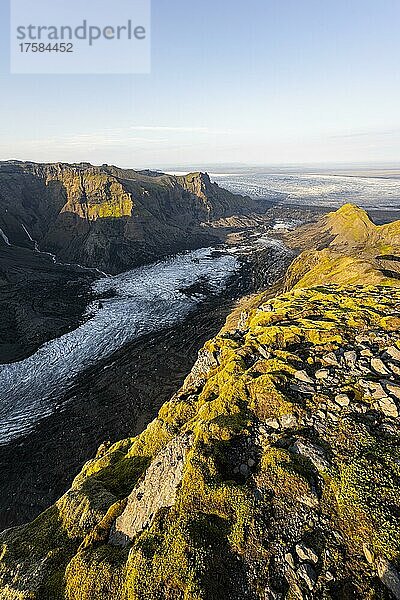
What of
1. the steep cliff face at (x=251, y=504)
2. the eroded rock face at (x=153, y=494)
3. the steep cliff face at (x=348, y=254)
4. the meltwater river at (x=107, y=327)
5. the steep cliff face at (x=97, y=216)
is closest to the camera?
the steep cliff face at (x=251, y=504)

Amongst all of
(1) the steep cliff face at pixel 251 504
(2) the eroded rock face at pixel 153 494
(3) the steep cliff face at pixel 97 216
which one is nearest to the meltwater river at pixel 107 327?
(3) the steep cliff face at pixel 97 216

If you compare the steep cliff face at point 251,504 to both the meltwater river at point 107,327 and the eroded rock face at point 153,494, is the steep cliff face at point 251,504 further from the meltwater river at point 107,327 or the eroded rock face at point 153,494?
the meltwater river at point 107,327

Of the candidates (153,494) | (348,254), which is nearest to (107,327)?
(348,254)

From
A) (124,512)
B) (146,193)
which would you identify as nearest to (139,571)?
(124,512)

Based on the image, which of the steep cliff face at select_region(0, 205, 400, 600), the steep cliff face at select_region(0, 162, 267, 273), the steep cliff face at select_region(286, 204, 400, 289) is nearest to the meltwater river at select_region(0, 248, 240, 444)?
the steep cliff face at select_region(0, 162, 267, 273)

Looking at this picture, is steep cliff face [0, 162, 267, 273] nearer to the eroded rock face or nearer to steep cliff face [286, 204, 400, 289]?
steep cliff face [286, 204, 400, 289]

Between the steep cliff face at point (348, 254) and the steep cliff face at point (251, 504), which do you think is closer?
the steep cliff face at point (251, 504)

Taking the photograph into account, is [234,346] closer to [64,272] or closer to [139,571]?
[139,571]
